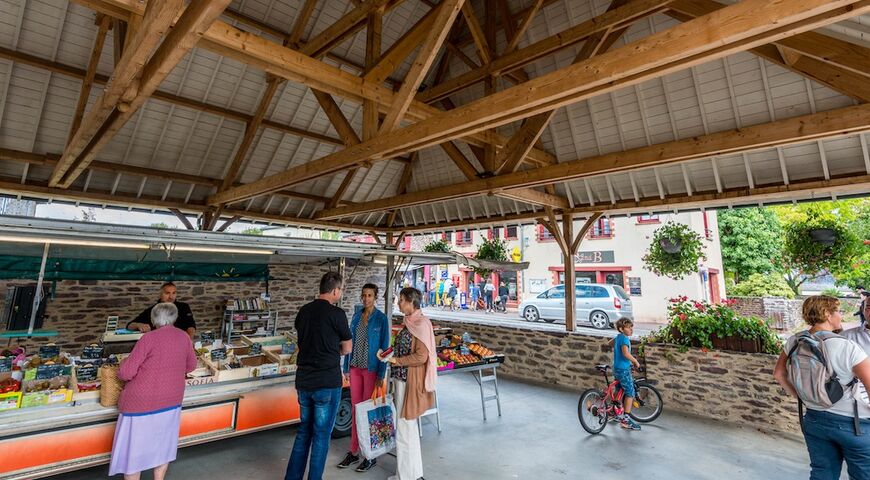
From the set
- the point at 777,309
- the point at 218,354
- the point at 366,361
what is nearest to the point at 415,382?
the point at 366,361

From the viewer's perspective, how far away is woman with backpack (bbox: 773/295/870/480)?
2.43 m

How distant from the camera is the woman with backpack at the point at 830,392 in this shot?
2.43 meters

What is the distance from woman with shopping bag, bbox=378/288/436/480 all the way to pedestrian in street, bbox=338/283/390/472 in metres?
0.35

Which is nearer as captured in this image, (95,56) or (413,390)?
(413,390)

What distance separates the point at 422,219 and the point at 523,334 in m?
4.58

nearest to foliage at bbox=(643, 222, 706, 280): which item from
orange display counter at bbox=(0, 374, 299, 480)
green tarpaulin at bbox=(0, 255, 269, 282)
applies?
orange display counter at bbox=(0, 374, 299, 480)

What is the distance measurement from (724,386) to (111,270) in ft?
30.8

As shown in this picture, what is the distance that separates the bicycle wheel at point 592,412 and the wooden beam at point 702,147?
9.03 feet

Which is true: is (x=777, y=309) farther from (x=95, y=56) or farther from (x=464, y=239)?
(x=95, y=56)

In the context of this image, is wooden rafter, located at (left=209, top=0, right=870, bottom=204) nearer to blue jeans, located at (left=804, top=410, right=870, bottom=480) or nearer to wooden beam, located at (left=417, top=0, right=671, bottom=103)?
wooden beam, located at (left=417, top=0, right=671, bottom=103)

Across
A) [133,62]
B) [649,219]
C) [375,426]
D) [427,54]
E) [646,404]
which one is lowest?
[646,404]

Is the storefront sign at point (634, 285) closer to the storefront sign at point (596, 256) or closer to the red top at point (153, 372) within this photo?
the storefront sign at point (596, 256)

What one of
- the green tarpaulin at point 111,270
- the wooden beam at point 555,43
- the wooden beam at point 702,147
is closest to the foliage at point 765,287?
the wooden beam at point 702,147

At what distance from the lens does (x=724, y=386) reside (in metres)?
5.29
